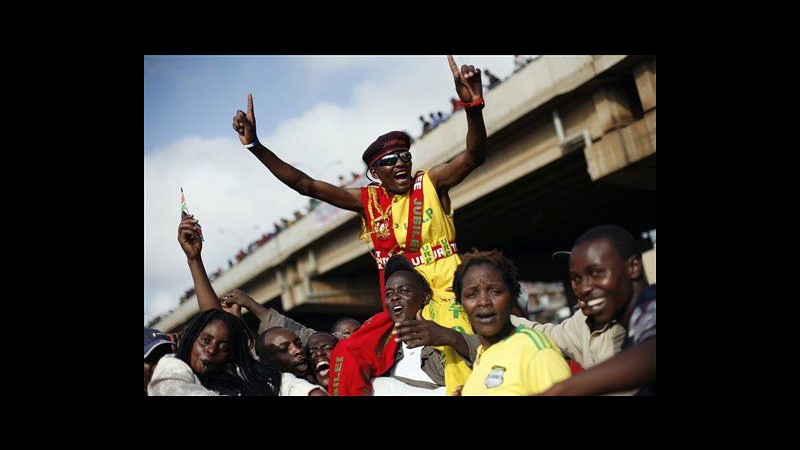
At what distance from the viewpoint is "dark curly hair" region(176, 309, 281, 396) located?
4.65m

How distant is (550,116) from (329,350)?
34.3 feet

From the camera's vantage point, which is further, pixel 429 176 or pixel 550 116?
pixel 550 116

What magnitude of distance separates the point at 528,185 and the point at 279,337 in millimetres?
12005

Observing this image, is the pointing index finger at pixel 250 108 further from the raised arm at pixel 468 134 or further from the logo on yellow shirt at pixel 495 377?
the logo on yellow shirt at pixel 495 377

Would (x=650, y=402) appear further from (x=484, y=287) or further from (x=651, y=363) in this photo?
(x=484, y=287)

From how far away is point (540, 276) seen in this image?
100 feet

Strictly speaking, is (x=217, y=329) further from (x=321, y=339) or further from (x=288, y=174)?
(x=288, y=174)

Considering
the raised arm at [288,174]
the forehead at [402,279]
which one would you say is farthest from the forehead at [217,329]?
the raised arm at [288,174]

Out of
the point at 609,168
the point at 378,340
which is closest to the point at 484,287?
the point at 378,340

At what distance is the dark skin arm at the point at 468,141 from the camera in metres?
4.55

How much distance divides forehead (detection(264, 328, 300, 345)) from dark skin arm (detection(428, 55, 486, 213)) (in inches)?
57.6

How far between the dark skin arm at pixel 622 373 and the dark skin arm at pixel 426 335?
997mm

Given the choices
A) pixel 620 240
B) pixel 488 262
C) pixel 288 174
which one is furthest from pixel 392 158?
pixel 620 240

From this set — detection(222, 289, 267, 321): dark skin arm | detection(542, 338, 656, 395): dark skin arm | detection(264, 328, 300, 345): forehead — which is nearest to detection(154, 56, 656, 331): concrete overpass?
detection(222, 289, 267, 321): dark skin arm
